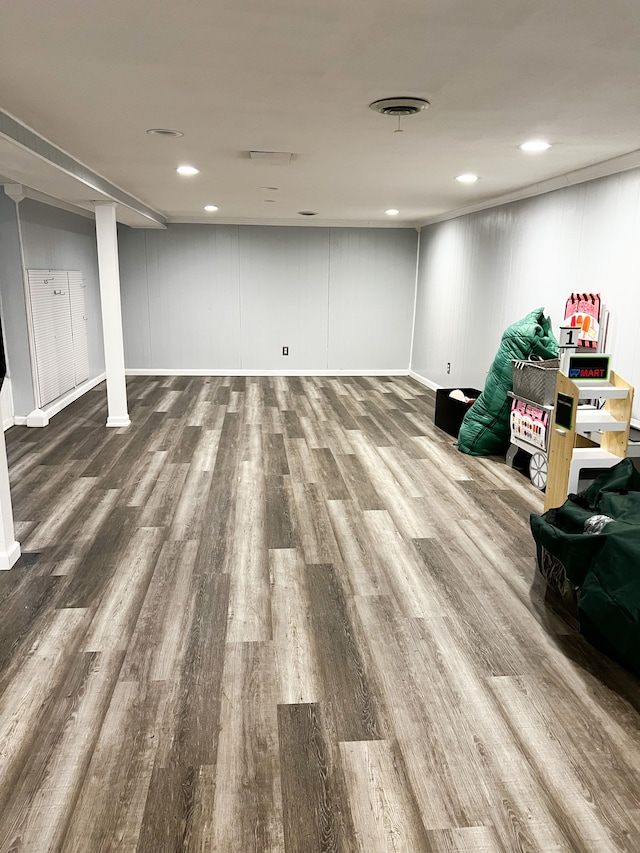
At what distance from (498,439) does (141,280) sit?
602 centimetres

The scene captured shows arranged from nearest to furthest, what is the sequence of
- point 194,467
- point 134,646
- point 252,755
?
point 252,755, point 134,646, point 194,467

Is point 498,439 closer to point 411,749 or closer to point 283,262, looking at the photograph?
point 411,749

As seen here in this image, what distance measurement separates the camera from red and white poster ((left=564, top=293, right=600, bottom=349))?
4.52m

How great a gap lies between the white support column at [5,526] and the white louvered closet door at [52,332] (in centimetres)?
341

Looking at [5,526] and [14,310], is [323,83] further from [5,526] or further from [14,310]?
[14,310]

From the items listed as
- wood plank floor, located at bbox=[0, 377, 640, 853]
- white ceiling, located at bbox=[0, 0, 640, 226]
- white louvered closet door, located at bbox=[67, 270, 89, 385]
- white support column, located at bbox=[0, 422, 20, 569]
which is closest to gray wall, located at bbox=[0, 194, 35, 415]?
white ceiling, located at bbox=[0, 0, 640, 226]

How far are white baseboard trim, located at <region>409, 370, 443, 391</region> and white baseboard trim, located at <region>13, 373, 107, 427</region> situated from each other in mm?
4535

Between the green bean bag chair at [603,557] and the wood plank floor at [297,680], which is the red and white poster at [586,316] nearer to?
the wood plank floor at [297,680]

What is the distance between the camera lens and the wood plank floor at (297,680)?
1.78 meters

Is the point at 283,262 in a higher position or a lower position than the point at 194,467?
higher

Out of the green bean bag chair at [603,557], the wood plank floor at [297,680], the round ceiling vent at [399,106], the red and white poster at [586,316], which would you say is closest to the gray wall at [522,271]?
the red and white poster at [586,316]

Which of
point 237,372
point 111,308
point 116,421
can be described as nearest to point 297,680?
point 116,421

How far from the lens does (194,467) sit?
498cm

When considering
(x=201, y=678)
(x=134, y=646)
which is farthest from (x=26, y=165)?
(x=201, y=678)
